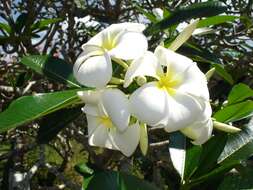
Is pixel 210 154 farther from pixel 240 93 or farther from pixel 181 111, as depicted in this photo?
pixel 181 111

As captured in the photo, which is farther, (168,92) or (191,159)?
(191,159)

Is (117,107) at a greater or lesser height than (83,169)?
greater

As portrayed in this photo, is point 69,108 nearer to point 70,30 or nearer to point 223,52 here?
point 70,30

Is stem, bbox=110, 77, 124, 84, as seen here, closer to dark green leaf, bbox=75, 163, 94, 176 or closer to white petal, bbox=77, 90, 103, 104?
white petal, bbox=77, 90, 103, 104

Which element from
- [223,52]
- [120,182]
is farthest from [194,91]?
[223,52]

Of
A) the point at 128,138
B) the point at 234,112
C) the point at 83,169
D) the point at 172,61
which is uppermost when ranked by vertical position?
the point at 172,61

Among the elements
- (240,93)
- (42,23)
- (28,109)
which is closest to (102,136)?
(28,109)

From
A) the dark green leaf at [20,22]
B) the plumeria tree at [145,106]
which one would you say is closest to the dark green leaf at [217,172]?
the plumeria tree at [145,106]
